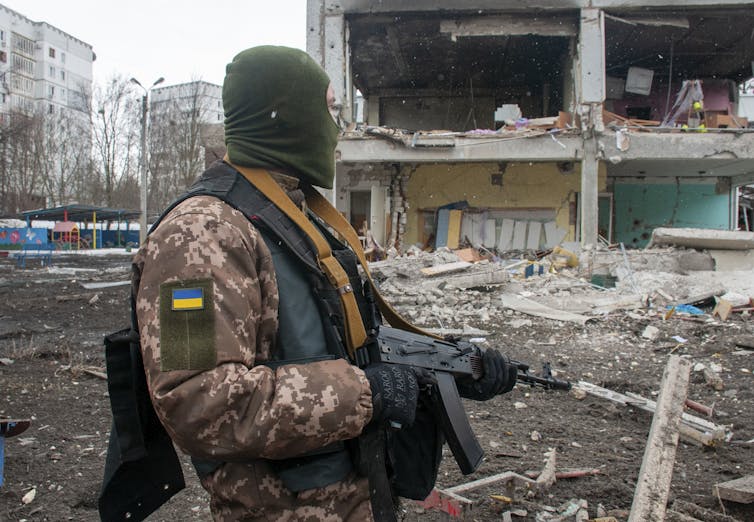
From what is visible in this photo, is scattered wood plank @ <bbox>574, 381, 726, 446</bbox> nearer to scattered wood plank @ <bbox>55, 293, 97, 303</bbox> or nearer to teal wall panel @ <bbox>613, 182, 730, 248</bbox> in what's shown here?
scattered wood plank @ <bbox>55, 293, 97, 303</bbox>

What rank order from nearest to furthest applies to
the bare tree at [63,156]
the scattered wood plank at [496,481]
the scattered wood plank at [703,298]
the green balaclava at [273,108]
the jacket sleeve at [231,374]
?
the jacket sleeve at [231,374] < the green balaclava at [273,108] < the scattered wood plank at [496,481] < the scattered wood plank at [703,298] < the bare tree at [63,156]

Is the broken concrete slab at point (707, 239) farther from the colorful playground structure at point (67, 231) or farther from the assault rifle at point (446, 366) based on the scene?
the colorful playground structure at point (67, 231)

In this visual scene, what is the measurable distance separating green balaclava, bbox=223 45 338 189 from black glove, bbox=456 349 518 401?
80 cm

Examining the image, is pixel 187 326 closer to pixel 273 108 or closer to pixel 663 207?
pixel 273 108

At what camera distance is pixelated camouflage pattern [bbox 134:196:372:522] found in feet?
3.51

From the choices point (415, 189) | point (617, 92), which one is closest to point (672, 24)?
point (617, 92)

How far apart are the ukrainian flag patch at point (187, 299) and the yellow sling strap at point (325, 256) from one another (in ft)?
1.02

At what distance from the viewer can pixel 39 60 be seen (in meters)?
53.9

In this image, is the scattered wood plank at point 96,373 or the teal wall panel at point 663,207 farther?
the teal wall panel at point 663,207

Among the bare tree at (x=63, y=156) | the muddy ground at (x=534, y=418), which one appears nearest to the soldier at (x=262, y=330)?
the muddy ground at (x=534, y=418)

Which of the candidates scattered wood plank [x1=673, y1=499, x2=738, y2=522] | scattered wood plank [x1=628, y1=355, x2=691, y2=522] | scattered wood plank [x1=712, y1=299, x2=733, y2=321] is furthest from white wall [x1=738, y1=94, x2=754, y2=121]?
scattered wood plank [x1=673, y1=499, x2=738, y2=522]

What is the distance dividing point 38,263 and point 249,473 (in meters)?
20.6

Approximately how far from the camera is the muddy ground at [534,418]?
9.68 ft

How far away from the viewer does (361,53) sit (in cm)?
1532
